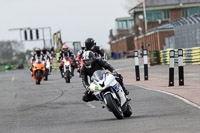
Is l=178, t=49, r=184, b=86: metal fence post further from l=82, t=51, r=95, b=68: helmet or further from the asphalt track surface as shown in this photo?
l=82, t=51, r=95, b=68: helmet

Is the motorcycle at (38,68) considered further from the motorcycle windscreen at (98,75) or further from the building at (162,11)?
the building at (162,11)

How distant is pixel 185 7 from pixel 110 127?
74735 millimetres

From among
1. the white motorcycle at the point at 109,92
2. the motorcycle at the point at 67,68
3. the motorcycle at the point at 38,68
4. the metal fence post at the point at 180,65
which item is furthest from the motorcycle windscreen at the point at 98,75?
the motorcycle at the point at 38,68

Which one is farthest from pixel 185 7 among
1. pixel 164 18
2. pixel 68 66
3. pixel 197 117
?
pixel 197 117

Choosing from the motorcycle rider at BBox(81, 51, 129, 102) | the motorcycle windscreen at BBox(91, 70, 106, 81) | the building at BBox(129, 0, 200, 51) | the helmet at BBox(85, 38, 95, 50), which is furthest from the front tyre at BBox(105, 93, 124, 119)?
the building at BBox(129, 0, 200, 51)

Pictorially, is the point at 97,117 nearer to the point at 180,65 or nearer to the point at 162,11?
the point at 180,65

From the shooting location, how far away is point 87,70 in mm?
10773

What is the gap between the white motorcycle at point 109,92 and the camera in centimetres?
984

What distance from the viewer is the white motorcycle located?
9.84 metres

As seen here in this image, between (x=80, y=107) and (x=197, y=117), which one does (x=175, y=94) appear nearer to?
(x=80, y=107)

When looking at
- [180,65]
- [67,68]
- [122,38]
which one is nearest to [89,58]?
[180,65]

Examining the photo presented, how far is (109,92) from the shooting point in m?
9.91

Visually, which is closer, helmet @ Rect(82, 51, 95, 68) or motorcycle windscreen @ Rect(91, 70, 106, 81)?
motorcycle windscreen @ Rect(91, 70, 106, 81)

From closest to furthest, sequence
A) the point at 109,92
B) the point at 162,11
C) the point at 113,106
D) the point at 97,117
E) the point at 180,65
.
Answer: the point at 113,106 < the point at 109,92 < the point at 97,117 < the point at 180,65 < the point at 162,11
